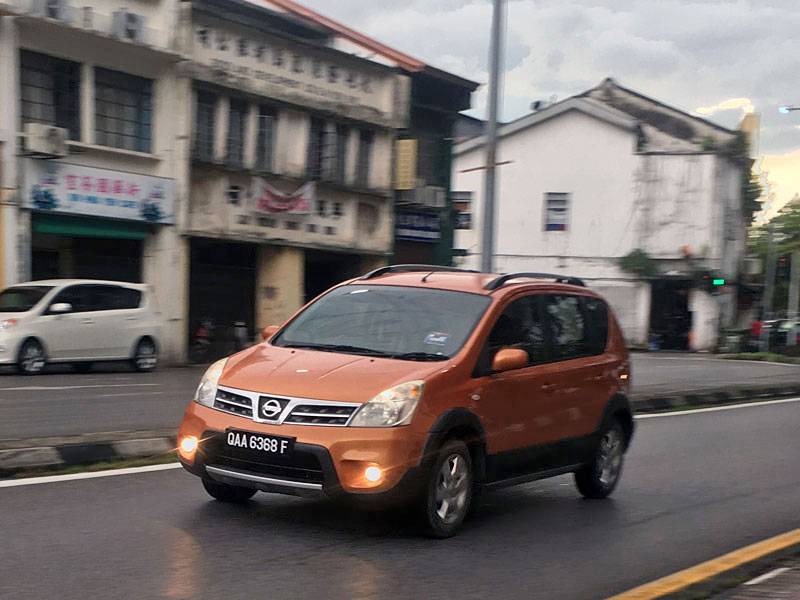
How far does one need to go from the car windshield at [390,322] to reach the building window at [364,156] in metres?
23.8

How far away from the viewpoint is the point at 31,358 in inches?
709

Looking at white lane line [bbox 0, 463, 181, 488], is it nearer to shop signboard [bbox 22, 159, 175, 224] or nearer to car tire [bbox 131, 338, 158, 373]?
car tire [bbox 131, 338, 158, 373]

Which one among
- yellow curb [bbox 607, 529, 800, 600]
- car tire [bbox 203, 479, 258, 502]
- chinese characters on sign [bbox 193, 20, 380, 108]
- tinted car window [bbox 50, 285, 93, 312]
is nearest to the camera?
yellow curb [bbox 607, 529, 800, 600]

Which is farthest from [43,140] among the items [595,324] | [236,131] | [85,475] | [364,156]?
[595,324]

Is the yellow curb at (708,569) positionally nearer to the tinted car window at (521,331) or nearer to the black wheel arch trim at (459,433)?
the black wheel arch trim at (459,433)

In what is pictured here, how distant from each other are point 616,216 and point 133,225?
26646 mm

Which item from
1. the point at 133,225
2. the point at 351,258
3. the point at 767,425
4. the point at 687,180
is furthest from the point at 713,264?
the point at 767,425

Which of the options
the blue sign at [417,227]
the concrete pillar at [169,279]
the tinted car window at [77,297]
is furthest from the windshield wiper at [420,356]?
the blue sign at [417,227]

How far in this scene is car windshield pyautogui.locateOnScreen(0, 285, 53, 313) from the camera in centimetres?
1834

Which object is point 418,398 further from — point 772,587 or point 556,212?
point 556,212

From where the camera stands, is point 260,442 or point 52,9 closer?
point 260,442

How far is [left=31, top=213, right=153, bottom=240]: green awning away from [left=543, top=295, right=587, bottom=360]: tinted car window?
55.0ft

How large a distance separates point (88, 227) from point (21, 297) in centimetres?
515

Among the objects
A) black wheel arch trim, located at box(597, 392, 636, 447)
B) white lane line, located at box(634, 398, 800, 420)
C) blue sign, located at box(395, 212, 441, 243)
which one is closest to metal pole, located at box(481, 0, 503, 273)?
white lane line, located at box(634, 398, 800, 420)
